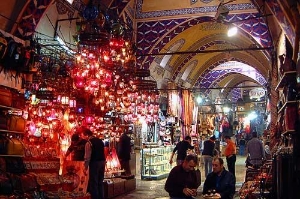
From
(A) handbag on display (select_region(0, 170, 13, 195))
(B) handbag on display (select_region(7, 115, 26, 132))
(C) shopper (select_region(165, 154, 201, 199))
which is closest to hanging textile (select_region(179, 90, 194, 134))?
(B) handbag on display (select_region(7, 115, 26, 132))

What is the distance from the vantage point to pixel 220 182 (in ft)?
14.4

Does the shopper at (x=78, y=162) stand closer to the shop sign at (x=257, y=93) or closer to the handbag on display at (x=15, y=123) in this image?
the handbag on display at (x=15, y=123)

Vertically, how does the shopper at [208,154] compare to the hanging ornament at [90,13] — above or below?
below

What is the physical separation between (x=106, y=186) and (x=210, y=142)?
11.2 ft

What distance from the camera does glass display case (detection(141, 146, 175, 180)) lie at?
475 inches

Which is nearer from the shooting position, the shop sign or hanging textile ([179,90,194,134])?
hanging textile ([179,90,194,134])

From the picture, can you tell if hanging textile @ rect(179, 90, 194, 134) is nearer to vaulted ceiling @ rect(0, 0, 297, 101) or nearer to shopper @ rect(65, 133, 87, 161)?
vaulted ceiling @ rect(0, 0, 297, 101)

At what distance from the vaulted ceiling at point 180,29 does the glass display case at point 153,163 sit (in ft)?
9.12

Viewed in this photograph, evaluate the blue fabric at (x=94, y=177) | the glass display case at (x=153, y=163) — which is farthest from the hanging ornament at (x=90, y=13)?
the glass display case at (x=153, y=163)

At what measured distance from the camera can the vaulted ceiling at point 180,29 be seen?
7773 millimetres

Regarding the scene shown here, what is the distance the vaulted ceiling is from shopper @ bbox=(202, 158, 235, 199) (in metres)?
2.36

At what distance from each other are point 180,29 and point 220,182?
32.2 feet

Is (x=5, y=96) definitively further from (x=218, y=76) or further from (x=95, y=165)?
(x=218, y=76)

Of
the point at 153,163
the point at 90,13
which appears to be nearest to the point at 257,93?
the point at 153,163
